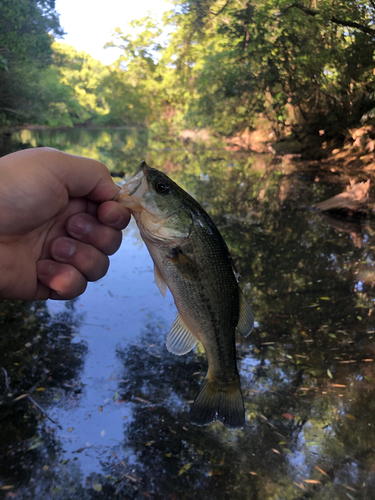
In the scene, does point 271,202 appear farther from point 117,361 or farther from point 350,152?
point 350,152

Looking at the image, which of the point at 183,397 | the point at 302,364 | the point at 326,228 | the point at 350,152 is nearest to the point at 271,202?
the point at 326,228

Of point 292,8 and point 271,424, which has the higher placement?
point 292,8

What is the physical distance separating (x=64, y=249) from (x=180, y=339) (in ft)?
3.57

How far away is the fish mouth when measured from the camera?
205 cm

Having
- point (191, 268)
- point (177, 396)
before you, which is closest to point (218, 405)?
point (191, 268)

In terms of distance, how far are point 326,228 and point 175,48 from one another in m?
26.8

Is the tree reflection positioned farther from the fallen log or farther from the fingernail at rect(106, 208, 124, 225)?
the fallen log

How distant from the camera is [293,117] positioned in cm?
2897

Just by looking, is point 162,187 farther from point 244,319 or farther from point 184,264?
point 244,319

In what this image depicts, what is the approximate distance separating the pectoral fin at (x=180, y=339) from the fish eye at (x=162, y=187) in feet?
2.58

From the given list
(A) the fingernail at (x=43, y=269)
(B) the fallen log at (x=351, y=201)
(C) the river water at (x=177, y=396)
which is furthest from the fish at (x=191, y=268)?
(B) the fallen log at (x=351, y=201)

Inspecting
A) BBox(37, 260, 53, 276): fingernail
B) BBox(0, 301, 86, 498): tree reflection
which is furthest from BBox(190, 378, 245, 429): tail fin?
BBox(0, 301, 86, 498): tree reflection

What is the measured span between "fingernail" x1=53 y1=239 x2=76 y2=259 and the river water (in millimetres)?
2316

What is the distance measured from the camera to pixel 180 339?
223 cm
